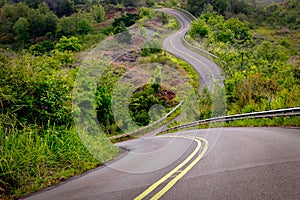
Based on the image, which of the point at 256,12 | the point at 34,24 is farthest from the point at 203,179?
the point at 256,12

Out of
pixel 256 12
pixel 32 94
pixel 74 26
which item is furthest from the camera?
pixel 256 12

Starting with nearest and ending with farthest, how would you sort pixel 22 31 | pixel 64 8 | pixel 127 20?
pixel 127 20 < pixel 22 31 < pixel 64 8

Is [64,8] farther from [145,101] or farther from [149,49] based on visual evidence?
[145,101]

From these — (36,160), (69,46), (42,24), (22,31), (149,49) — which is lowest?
(36,160)

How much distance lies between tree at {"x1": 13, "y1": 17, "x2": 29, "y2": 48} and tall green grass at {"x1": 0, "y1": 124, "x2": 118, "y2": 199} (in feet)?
230

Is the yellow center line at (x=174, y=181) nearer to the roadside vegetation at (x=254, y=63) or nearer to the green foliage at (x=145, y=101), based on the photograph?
the roadside vegetation at (x=254, y=63)

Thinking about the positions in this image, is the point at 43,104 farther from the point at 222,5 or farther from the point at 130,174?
the point at 222,5

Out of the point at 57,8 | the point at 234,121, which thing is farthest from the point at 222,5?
the point at 234,121

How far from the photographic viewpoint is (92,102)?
53.7 ft

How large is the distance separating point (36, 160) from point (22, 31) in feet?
257

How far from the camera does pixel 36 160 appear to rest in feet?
22.6

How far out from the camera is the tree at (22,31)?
74500mm

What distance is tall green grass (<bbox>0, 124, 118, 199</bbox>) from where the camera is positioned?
6051mm

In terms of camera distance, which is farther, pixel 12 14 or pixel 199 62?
pixel 12 14
